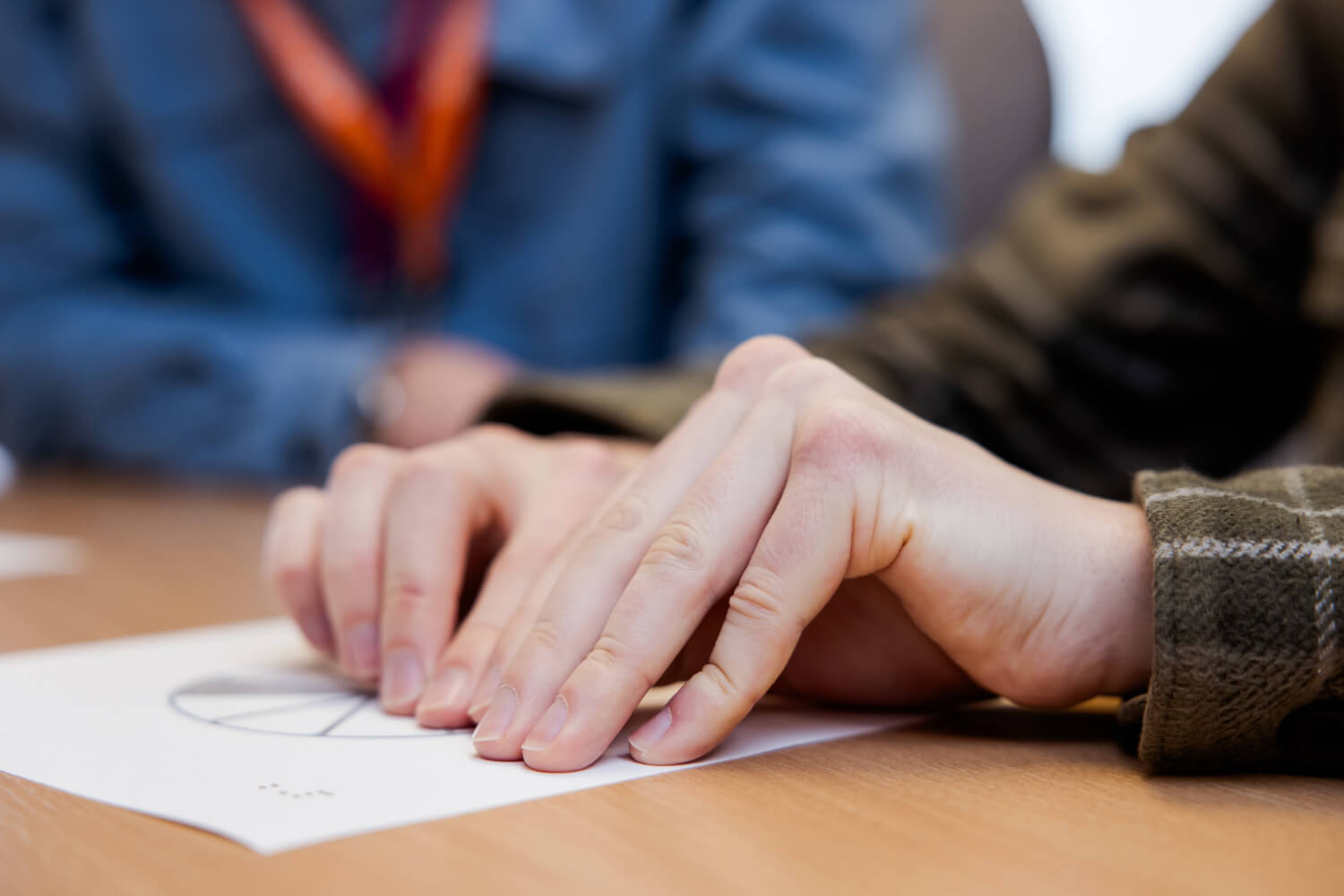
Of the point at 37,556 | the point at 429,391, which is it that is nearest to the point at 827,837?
the point at 37,556

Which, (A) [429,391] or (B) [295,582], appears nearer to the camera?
(B) [295,582]

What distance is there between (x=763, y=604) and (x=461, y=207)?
0.89 metres

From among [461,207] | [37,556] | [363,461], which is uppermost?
[461,207]

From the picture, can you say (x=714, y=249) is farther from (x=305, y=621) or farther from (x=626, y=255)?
(x=305, y=621)

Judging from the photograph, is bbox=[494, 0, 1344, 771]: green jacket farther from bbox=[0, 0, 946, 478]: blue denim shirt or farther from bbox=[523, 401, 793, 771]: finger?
bbox=[0, 0, 946, 478]: blue denim shirt

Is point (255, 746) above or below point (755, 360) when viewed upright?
below

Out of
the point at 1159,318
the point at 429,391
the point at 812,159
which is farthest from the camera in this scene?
the point at 812,159

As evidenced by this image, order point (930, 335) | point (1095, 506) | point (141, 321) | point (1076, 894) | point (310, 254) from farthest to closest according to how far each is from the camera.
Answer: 1. point (310, 254)
2. point (141, 321)
3. point (930, 335)
4. point (1095, 506)
5. point (1076, 894)

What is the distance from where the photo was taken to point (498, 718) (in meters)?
0.29

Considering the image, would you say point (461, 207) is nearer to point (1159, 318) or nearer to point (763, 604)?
point (1159, 318)

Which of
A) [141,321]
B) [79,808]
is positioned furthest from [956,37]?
[79,808]

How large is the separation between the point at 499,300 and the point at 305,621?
757mm

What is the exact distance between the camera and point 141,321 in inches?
41.6

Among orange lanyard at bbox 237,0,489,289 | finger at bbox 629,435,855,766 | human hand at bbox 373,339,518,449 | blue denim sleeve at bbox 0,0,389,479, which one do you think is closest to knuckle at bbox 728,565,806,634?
finger at bbox 629,435,855,766
